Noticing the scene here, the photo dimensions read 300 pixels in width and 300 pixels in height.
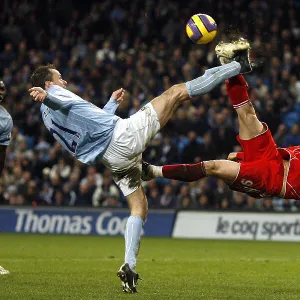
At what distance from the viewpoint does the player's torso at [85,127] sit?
8.57 metres

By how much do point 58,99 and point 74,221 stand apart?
1037 centimetres

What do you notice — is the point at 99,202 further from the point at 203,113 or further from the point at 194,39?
the point at 194,39

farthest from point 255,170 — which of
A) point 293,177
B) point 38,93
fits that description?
point 38,93

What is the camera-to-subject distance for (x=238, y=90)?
966 cm

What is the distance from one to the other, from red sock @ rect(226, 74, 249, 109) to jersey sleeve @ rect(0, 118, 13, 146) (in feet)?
9.09

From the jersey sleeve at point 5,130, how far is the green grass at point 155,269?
5.32 feet

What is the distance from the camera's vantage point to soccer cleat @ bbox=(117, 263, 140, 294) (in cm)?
827

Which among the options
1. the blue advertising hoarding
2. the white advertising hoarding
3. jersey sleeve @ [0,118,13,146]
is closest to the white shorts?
jersey sleeve @ [0,118,13,146]

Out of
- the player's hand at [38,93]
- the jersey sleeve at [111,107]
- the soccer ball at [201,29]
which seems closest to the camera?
the player's hand at [38,93]

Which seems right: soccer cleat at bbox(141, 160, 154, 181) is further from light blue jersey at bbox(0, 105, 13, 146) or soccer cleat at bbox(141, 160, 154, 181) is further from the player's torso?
light blue jersey at bbox(0, 105, 13, 146)

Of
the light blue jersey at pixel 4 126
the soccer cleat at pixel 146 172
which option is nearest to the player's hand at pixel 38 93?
the soccer cleat at pixel 146 172

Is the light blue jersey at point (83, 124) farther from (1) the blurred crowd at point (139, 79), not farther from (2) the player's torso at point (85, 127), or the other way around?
(1) the blurred crowd at point (139, 79)

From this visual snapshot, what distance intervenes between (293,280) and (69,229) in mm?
9408

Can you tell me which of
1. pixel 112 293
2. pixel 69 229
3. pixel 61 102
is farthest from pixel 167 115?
pixel 69 229
